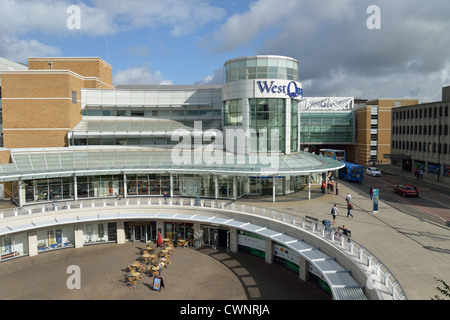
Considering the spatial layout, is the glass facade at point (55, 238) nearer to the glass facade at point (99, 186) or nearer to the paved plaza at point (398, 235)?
the glass facade at point (99, 186)

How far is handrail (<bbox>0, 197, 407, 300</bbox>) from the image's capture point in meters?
14.6

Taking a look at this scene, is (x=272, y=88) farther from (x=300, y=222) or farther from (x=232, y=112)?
(x=300, y=222)

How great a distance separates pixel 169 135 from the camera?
126 feet

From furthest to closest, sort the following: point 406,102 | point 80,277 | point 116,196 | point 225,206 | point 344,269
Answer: point 406,102 < point 116,196 < point 225,206 < point 80,277 < point 344,269

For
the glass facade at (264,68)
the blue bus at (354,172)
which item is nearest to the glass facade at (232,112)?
the glass facade at (264,68)

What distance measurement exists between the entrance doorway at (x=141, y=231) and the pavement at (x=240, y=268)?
1.22 meters

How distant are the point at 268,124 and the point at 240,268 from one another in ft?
56.9

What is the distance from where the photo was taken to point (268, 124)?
35438 millimetres

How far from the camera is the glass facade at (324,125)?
2630 inches

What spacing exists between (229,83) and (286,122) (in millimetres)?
8015

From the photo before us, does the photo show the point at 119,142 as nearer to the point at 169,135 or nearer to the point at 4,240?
the point at 169,135

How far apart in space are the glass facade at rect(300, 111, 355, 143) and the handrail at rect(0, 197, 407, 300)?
138ft

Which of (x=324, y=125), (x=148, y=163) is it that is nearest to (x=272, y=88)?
(x=148, y=163)
